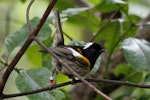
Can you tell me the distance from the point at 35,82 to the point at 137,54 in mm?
516

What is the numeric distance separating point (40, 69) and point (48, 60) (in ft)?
1.17

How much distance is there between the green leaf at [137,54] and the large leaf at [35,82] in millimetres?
391

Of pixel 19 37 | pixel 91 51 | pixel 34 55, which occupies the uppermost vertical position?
pixel 19 37

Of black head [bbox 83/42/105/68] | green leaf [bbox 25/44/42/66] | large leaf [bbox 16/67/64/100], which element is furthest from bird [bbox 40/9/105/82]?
green leaf [bbox 25/44/42/66]

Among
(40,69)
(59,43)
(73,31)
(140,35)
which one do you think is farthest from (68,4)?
(73,31)

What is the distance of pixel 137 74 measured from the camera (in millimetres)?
2438

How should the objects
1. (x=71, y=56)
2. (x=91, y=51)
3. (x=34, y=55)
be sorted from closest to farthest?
(x=71, y=56)
(x=91, y=51)
(x=34, y=55)

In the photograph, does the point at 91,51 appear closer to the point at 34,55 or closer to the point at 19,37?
the point at 19,37

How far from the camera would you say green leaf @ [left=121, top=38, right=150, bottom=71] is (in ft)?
6.15

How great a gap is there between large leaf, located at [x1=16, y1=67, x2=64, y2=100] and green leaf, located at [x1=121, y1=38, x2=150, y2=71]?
391mm

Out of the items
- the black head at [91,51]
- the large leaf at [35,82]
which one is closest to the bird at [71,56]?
the black head at [91,51]

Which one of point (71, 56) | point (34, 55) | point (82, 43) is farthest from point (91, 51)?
point (34, 55)

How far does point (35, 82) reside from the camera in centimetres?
171

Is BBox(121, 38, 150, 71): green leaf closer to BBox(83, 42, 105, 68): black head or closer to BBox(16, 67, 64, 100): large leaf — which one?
BBox(83, 42, 105, 68): black head
